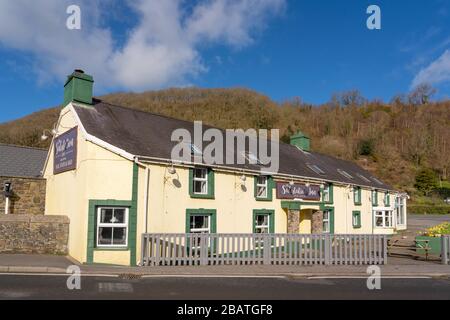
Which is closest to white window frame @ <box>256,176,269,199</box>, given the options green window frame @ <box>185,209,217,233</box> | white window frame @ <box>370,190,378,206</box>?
green window frame @ <box>185,209,217,233</box>

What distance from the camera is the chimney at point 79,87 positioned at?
14.8 meters

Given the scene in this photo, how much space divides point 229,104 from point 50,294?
7542cm

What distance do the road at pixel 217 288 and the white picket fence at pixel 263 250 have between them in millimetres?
2145

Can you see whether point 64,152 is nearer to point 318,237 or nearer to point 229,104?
point 318,237

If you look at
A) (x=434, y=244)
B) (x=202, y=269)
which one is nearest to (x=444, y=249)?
(x=434, y=244)

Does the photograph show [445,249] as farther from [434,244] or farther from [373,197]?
[373,197]

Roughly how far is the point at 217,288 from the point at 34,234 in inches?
314

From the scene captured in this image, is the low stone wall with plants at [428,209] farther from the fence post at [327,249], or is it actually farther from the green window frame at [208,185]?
the green window frame at [208,185]

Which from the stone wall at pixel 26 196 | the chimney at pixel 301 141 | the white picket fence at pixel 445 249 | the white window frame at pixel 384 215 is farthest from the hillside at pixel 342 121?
the white picket fence at pixel 445 249

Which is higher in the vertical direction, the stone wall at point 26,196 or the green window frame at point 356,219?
the stone wall at point 26,196

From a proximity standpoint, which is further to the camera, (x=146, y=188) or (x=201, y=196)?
(x=201, y=196)

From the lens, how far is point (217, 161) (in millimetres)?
15641

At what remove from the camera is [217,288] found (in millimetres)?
8695
